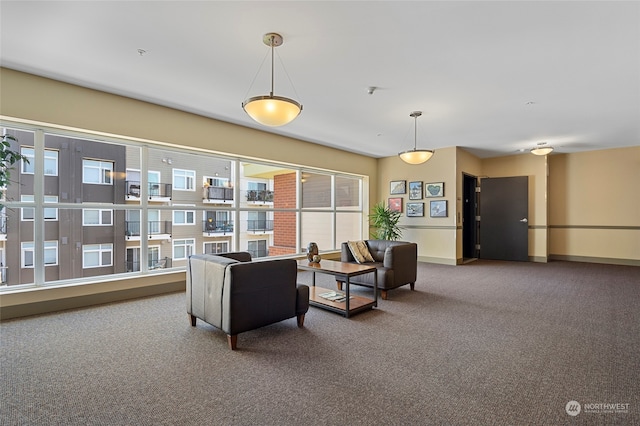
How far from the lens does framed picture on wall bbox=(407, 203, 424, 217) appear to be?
8154 millimetres

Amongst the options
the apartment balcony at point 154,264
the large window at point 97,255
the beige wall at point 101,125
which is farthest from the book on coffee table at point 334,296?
the large window at point 97,255

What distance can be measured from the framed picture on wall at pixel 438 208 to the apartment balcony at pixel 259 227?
394 centimetres

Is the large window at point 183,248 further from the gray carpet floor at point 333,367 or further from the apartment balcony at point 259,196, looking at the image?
the apartment balcony at point 259,196

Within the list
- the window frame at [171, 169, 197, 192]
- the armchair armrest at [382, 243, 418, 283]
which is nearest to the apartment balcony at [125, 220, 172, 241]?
the window frame at [171, 169, 197, 192]

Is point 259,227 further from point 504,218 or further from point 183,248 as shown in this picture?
point 504,218

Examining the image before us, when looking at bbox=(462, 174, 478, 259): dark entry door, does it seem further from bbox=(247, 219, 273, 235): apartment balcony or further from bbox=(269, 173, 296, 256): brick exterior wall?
bbox=(247, 219, 273, 235): apartment balcony

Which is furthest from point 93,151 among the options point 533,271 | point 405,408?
point 533,271

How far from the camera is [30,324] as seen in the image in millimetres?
3533

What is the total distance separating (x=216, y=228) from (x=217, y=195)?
23.1 inches

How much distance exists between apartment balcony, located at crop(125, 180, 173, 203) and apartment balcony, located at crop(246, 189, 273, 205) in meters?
1.52

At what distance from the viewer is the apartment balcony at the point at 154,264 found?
15.8ft

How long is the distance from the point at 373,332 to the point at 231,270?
1560 mm

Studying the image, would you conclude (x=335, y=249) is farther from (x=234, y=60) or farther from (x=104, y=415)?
(x=104, y=415)

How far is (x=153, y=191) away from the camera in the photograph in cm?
502
